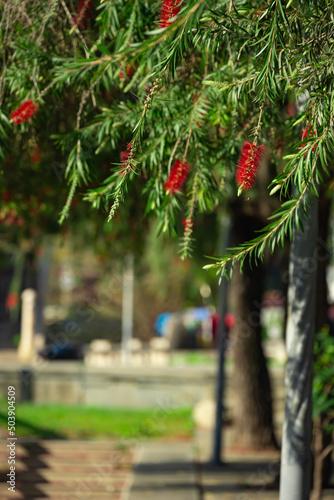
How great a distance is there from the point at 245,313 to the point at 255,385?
1145 mm

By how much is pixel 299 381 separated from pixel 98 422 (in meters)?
10.2

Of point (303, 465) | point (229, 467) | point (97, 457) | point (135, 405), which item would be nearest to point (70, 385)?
point (135, 405)

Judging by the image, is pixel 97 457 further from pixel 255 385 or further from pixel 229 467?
pixel 255 385

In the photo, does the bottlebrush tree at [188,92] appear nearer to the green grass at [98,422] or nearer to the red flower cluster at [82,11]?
the red flower cluster at [82,11]

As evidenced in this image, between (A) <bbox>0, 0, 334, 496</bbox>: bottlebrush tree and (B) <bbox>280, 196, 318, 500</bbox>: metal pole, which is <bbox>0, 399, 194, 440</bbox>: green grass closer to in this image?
(A) <bbox>0, 0, 334, 496</bbox>: bottlebrush tree

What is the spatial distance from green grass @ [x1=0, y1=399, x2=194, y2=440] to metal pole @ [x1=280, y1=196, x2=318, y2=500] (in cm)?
857

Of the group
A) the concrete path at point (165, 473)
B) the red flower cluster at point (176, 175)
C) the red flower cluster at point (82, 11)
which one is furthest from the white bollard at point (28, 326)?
the red flower cluster at point (176, 175)

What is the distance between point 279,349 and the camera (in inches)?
906

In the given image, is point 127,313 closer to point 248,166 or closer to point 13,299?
point 13,299

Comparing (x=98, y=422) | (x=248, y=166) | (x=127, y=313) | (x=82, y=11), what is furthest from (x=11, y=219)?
(x=127, y=313)

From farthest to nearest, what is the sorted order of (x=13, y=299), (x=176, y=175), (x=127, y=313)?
(x=127, y=313) → (x=13, y=299) → (x=176, y=175)

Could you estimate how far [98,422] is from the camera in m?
13.7

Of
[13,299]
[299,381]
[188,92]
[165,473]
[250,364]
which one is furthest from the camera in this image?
[13,299]

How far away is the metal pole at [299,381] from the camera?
13.2 ft
